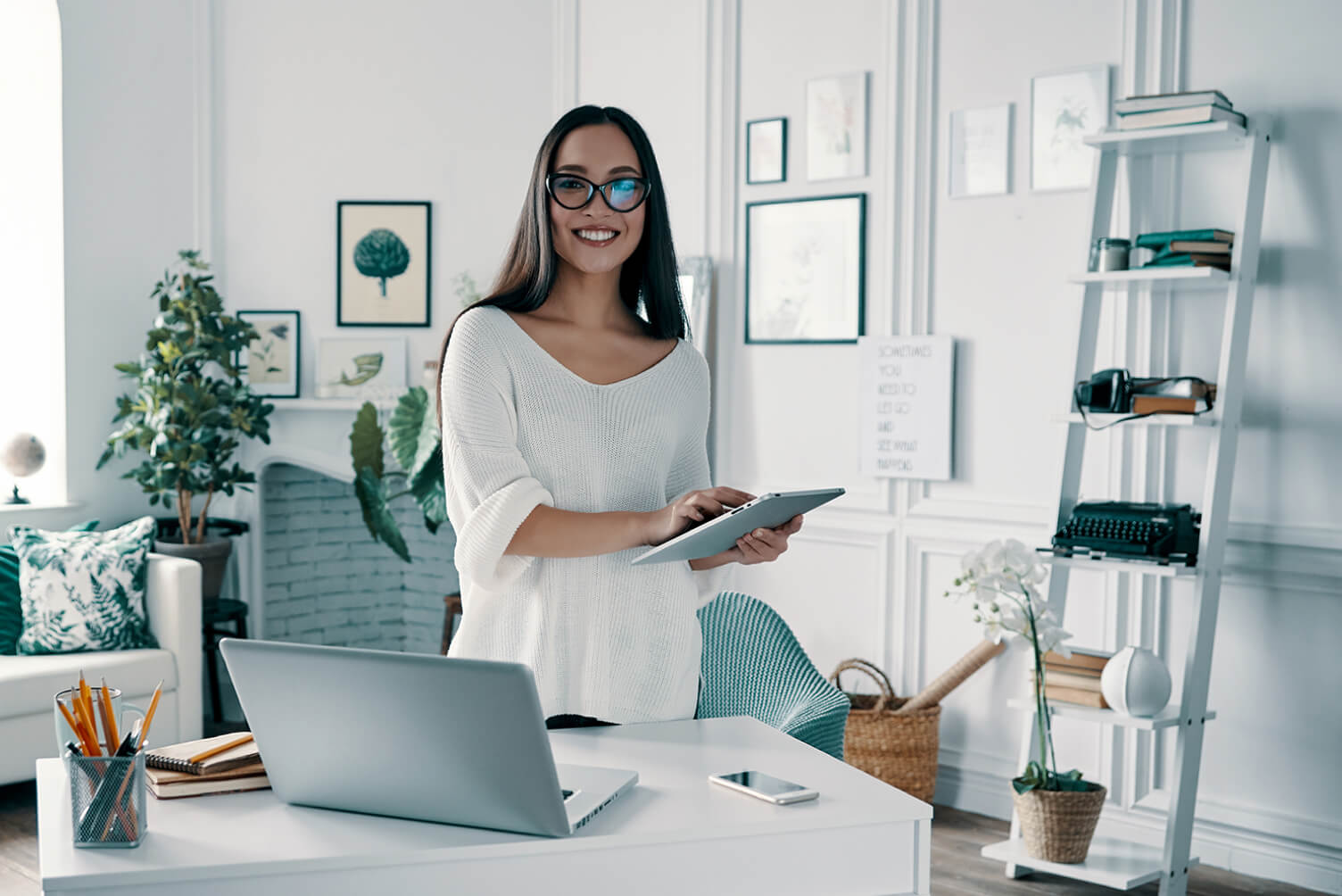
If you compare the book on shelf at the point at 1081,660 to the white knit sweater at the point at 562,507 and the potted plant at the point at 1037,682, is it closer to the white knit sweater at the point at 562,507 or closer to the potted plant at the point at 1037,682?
the potted plant at the point at 1037,682

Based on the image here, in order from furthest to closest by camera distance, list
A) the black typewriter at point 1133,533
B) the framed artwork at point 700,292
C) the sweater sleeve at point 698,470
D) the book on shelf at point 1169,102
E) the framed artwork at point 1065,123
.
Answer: the framed artwork at point 700,292
the framed artwork at point 1065,123
the black typewriter at point 1133,533
the book on shelf at point 1169,102
the sweater sleeve at point 698,470

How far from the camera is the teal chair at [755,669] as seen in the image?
7.46 feet

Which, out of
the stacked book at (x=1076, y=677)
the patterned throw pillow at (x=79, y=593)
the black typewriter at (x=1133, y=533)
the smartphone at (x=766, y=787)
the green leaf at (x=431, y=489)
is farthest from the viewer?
the green leaf at (x=431, y=489)

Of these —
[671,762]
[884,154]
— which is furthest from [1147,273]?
[671,762]

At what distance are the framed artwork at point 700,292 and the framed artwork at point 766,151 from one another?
0.33m

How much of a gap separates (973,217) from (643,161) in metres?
Result: 2.42

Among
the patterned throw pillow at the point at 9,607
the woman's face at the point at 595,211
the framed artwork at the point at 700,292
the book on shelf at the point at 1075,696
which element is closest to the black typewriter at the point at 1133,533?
the book on shelf at the point at 1075,696

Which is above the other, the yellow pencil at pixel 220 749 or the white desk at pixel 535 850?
the yellow pencil at pixel 220 749

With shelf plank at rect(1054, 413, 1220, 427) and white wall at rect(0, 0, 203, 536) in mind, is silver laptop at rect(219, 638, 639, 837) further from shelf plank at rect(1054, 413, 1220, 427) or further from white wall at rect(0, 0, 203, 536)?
white wall at rect(0, 0, 203, 536)

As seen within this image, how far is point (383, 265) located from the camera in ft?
17.3

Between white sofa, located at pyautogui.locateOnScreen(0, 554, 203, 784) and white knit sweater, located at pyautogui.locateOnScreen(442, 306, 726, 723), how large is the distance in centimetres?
269

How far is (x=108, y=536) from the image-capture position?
4.36 m

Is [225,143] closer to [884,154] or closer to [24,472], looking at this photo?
[24,472]

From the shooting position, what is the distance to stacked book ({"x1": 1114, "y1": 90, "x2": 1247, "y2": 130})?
310 cm
